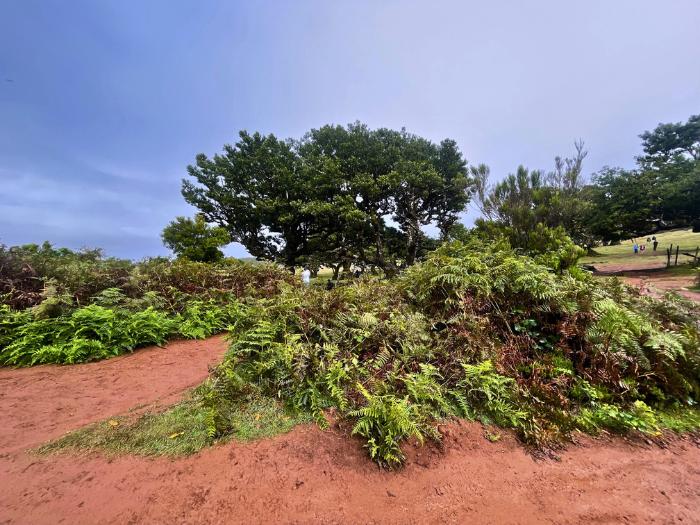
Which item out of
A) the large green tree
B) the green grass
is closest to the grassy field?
the large green tree

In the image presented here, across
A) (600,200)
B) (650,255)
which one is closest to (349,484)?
(600,200)

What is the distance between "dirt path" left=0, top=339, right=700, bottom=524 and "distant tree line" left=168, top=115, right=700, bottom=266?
1493 cm

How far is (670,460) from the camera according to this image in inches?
97.8

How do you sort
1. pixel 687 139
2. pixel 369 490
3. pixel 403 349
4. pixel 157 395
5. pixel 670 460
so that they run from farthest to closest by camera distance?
pixel 687 139 < pixel 157 395 < pixel 403 349 < pixel 670 460 < pixel 369 490

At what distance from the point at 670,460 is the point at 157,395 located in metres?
5.32

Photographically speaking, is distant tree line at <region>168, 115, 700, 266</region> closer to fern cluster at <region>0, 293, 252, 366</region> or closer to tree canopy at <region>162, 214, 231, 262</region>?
tree canopy at <region>162, 214, 231, 262</region>

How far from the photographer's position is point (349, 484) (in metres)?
2.21

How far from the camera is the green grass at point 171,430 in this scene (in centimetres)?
257

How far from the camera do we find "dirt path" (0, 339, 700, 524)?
77.7 inches

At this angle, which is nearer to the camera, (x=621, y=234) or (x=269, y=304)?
(x=269, y=304)

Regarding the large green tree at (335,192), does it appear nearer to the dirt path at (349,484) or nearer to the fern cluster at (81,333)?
the fern cluster at (81,333)

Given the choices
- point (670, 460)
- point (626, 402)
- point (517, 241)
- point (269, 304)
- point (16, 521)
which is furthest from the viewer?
point (517, 241)

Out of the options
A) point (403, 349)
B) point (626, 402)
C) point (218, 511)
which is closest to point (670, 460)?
point (626, 402)

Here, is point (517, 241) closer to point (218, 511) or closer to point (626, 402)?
point (626, 402)
